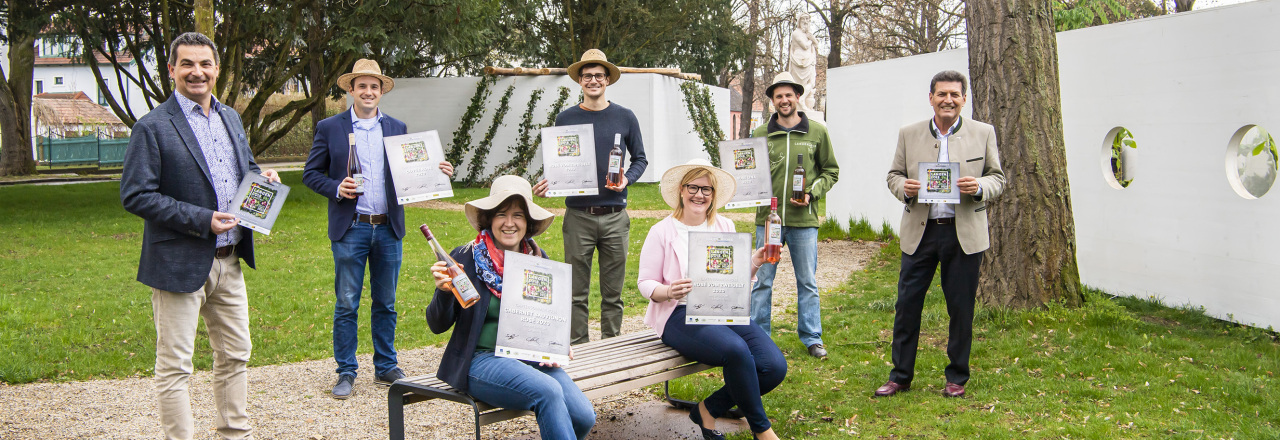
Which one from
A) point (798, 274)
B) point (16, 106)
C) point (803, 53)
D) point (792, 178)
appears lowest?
point (798, 274)

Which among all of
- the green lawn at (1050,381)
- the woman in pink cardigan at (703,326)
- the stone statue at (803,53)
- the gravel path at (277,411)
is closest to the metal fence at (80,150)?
the stone statue at (803,53)

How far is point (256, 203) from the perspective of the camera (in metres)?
4.10

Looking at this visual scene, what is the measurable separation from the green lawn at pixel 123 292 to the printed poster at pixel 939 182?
Result: 12.3 ft

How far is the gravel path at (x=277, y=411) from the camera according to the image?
4.94m

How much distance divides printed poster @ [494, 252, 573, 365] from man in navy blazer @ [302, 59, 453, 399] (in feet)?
5.83

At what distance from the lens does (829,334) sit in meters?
7.17

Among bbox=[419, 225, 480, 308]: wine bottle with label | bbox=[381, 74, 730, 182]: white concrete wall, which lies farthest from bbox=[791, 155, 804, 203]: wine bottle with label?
bbox=[381, 74, 730, 182]: white concrete wall

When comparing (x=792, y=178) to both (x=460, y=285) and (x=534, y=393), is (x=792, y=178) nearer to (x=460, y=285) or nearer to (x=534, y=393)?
(x=534, y=393)

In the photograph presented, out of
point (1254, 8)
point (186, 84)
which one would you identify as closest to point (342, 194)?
point (186, 84)

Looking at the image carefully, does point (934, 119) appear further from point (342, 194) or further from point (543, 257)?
point (342, 194)

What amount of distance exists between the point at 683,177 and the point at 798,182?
55.7 inches

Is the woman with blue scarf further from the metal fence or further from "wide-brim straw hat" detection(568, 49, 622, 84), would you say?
the metal fence

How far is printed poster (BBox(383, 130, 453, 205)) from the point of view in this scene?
210 inches

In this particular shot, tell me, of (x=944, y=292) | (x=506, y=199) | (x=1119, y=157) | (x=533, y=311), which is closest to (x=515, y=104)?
(x=1119, y=157)
